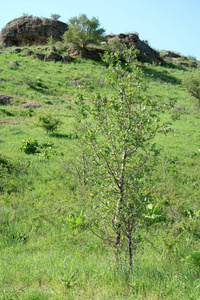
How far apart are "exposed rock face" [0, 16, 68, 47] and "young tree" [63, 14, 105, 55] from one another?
5.97m

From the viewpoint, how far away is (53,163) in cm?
998

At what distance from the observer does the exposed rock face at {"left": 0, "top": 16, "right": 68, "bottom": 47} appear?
42.4 metres

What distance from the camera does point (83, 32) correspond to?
36812 millimetres

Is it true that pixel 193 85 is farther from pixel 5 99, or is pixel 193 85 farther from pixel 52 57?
pixel 52 57

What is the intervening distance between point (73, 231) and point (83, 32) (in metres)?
36.5

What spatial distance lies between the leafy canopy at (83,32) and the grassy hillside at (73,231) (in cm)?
2463

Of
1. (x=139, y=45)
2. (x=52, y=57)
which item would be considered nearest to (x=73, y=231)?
(x=52, y=57)

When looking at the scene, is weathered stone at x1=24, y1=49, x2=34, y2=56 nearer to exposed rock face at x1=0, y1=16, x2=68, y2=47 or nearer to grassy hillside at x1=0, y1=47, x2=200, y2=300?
exposed rock face at x1=0, y1=16, x2=68, y2=47

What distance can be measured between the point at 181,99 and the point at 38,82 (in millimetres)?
14526

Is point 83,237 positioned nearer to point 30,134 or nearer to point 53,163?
point 53,163

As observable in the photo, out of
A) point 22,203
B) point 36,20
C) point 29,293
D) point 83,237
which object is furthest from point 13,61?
point 29,293

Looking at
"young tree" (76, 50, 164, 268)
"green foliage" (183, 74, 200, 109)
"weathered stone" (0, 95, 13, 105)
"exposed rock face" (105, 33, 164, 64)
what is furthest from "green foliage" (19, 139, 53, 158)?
"exposed rock face" (105, 33, 164, 64)

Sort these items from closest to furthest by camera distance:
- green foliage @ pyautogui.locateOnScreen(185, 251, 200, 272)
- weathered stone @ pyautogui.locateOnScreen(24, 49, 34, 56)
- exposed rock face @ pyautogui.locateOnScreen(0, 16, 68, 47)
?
green foliage @ pyautogui.locateOnScreen(185, 251, 200, 272), weathered stone @ pyautogui.locateOnScreen(24, 49, 34, 56), exposed rock face @ pyautogui.locateOnScreen(0, 16, 68, 47)

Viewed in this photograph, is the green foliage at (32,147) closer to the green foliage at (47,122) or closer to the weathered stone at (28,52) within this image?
the green foliage at (47,122)
